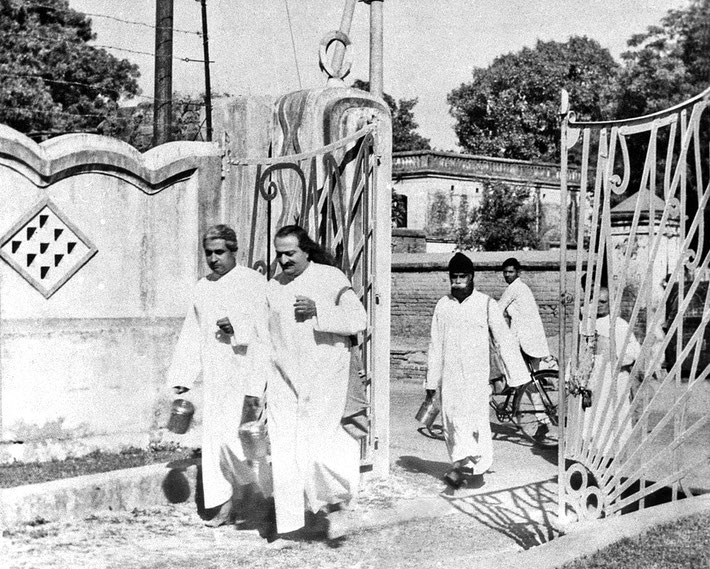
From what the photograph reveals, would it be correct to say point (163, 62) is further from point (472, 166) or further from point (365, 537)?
point (472, 166)

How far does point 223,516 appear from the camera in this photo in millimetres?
7605

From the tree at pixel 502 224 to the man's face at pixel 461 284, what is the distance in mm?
22521

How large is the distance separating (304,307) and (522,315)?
6.76 metres

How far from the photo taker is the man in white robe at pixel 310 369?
7109 millimetres

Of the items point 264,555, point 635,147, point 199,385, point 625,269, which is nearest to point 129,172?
point 199,385

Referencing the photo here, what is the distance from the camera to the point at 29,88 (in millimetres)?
26984

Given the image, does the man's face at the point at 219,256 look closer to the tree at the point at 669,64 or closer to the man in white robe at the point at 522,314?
the tree at the point at 669,64

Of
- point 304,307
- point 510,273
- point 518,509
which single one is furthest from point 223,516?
point 510,273

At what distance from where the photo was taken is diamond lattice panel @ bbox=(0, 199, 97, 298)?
8.80 meters

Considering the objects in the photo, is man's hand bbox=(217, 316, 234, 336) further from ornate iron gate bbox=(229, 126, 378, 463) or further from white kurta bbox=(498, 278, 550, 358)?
white kurta bbox=(498, 278, 550, 358)

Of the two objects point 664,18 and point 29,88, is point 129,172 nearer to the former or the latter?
point 664,18

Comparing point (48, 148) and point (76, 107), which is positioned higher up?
point (76, 107)

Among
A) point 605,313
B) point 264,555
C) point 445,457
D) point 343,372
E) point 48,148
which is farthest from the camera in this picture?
point 445,457

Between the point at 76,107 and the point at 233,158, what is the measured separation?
19.9m
